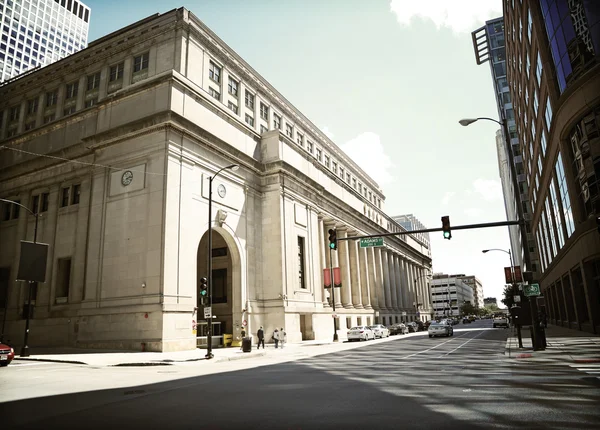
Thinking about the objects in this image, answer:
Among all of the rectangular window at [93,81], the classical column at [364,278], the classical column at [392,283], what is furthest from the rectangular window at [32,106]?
the classical column at [392,283]

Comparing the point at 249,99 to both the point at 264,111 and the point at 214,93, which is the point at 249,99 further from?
the point at 214,93

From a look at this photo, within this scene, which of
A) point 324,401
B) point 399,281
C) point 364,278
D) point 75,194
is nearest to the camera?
point 324,401

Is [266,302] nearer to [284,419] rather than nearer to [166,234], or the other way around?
[166,234]

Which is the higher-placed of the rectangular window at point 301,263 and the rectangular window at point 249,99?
the rectangular window at point 249,99

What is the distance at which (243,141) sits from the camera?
140 feet

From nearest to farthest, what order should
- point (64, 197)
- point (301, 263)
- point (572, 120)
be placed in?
point (572, 120)
point (64, 197)
point (301, 263)

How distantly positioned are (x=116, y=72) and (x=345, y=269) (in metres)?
39.4

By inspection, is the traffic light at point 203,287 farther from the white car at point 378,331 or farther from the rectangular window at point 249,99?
the rectangular window at point 249,99

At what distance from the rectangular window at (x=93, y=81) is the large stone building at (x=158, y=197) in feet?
0.49

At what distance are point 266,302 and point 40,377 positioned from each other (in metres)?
26.4

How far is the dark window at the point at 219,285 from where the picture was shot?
4250 cm

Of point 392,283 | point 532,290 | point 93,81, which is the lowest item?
point 532,290

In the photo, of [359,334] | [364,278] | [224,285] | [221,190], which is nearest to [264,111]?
[221,190]

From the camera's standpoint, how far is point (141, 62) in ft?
141
